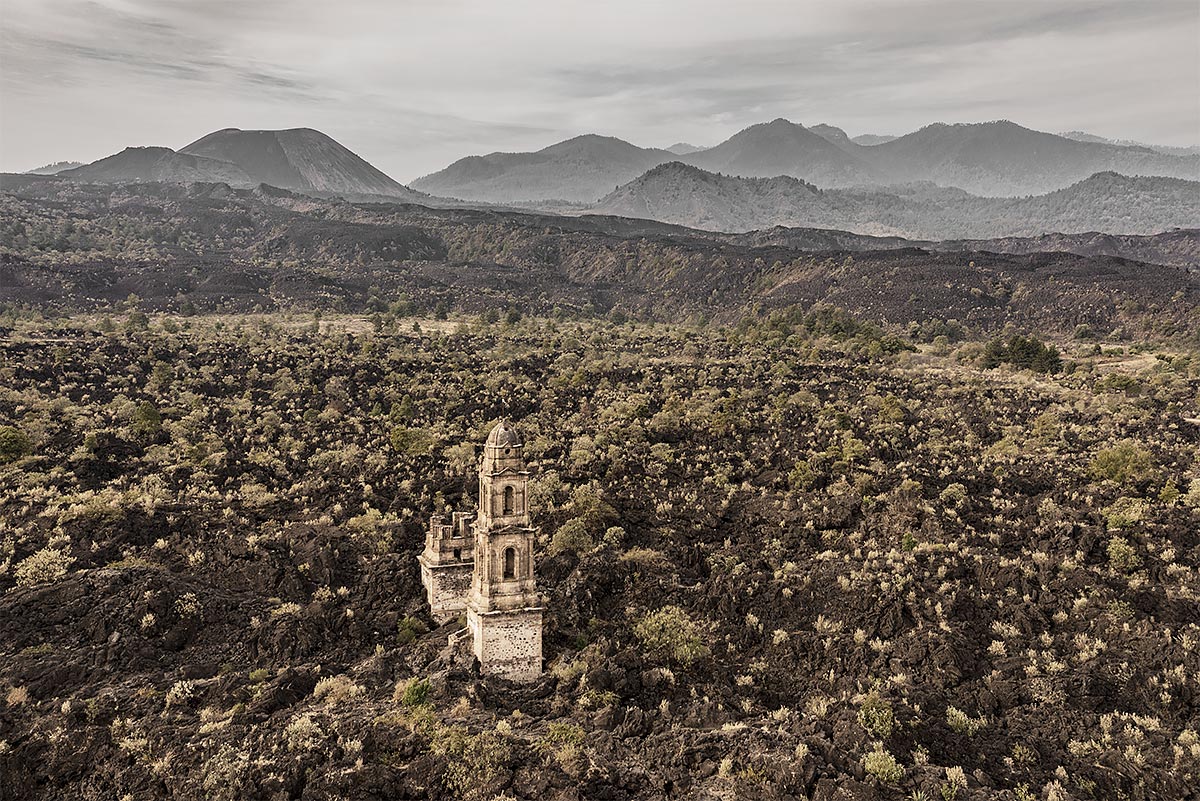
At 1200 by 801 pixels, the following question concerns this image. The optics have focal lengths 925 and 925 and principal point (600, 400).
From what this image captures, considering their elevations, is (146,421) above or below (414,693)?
above

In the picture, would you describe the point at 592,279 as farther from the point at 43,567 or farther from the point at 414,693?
the point at 414,693

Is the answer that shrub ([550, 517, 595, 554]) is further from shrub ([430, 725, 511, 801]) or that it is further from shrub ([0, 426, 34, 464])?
shrub ([0, 426, 34, 464])

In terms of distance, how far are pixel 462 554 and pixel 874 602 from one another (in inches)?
567

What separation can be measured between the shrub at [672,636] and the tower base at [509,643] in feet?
15.1

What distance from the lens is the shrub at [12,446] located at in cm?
4522

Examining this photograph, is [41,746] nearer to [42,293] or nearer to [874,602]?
[874,602]

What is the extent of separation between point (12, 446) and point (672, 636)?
35516mm

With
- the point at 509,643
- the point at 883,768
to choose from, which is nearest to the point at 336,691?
the point at 509,643

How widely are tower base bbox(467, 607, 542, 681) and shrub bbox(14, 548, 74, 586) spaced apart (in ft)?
52.9

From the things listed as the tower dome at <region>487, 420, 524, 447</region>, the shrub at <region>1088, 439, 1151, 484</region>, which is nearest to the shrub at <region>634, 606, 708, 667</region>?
the tower dome at <region>487, 420, 524, 447</region>

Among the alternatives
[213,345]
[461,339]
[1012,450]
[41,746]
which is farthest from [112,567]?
[461,339]

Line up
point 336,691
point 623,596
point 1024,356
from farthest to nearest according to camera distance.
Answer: point 1024,356
point 623,596
point 336,691

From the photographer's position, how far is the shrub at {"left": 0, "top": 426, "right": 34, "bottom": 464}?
1780 inches

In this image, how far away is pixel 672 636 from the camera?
96.9 ft
